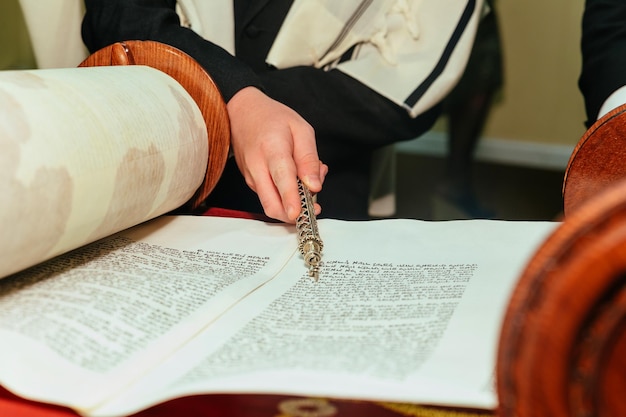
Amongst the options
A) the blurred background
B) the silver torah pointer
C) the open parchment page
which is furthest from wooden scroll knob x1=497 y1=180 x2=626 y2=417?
the blurred background

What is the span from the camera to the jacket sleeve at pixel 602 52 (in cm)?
62

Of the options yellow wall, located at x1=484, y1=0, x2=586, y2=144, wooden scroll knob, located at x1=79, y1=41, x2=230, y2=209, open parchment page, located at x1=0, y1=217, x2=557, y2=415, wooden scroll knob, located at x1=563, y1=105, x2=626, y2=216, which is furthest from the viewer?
yellow wall, located at x1=484, y1=0, x2=586, y2=144

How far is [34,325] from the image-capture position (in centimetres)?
36

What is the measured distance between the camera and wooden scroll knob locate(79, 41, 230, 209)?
0.57 metres

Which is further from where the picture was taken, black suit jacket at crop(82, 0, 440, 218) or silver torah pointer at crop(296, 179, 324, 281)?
black suit jacket at crop(82, 0, 440, 218)

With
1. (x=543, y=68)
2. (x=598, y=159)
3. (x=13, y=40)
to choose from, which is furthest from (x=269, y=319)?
(x=543, y=68)

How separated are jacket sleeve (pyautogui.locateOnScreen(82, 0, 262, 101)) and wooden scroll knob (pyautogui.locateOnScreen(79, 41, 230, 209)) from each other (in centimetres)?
4

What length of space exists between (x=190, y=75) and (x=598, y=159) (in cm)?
34

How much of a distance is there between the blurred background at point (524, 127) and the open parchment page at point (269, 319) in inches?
49.2

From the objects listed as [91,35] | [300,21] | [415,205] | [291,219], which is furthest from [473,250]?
[415,205]

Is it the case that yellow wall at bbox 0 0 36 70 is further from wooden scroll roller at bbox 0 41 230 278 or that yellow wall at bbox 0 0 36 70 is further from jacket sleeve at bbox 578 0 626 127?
jacket sleeve at bbox 578 0 626 127

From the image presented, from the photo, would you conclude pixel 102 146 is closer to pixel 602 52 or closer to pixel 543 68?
pixel 602 52

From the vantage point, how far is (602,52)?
66 centimetres

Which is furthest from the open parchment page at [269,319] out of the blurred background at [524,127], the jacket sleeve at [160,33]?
the blurred background at [524,127]
